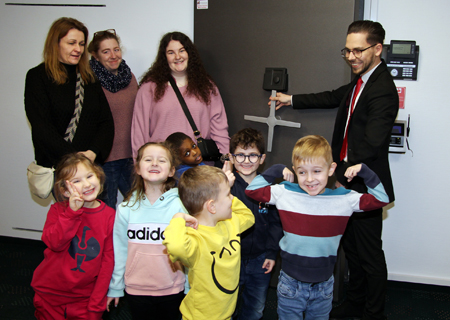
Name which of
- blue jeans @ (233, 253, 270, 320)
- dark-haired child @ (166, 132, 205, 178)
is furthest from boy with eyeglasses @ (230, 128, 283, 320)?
dark-haired child @ (166, 132, 205, 178)

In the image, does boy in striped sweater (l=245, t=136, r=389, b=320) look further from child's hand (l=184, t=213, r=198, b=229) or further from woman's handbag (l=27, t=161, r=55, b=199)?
woman's handbag (l=27, t=161, r=55, b=199)

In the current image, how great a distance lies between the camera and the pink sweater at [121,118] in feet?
8.71

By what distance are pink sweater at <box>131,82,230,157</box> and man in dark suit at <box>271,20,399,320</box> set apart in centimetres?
59

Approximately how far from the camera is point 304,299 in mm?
1748

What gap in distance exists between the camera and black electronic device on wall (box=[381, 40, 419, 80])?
2539 millimetres

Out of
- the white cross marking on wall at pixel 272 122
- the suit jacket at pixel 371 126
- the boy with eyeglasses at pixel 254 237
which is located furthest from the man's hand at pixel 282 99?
the boy with eyeglasses at pixel 254 237

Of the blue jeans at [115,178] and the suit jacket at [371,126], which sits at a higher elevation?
the suit jacket at [371,126]

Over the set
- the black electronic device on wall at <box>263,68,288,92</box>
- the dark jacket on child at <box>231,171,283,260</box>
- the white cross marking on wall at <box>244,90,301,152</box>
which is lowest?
the dark jacket on child at <box>231,171,283,260</box>

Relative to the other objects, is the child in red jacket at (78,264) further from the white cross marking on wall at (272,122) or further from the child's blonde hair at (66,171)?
the white cross marking on wall at (272,122)

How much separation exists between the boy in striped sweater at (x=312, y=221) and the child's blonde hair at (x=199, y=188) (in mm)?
269

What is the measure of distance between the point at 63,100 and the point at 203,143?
895 millimetres

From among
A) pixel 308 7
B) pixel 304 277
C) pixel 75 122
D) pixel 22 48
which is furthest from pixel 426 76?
pixel 22 48

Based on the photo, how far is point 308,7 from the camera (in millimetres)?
2469

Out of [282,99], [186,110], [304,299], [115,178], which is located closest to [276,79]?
[282,99]
